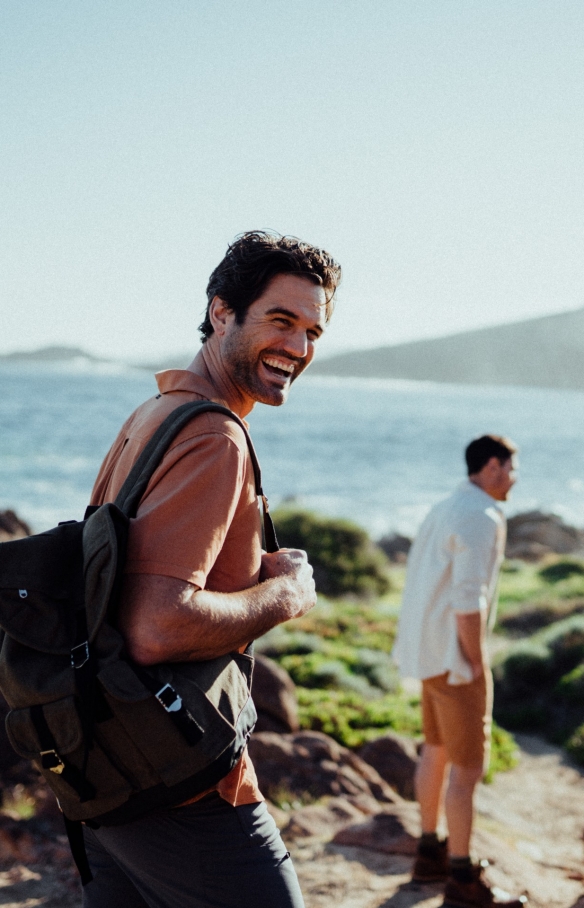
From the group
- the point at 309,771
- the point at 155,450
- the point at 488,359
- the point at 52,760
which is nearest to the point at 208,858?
the point at 52,760

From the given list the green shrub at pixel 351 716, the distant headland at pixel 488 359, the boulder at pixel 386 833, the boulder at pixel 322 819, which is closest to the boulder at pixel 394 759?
the green shrub at pixel 351 716

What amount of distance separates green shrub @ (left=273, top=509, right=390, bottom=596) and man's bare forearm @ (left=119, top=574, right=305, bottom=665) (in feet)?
47.8

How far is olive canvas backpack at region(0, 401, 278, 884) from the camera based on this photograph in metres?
1.62

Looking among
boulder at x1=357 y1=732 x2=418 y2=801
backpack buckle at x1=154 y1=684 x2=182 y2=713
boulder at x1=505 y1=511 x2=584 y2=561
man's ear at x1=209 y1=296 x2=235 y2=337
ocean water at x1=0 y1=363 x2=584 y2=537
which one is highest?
man's ear at x1=209 y1=296 x2=235 y2=337

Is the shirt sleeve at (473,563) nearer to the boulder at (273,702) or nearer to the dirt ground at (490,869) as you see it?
the dirt ground at (490,869)

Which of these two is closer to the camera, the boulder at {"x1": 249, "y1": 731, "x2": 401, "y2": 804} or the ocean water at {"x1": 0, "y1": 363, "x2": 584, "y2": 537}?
the boulder at {"x1": 249, "y1": 731, "x2": 401, "y2": 804}

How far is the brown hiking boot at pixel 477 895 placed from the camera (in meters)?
4.01

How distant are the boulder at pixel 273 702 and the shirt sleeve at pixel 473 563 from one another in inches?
130

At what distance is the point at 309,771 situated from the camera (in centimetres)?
620

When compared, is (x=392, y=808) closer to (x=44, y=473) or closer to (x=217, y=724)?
(x=217, y=724)

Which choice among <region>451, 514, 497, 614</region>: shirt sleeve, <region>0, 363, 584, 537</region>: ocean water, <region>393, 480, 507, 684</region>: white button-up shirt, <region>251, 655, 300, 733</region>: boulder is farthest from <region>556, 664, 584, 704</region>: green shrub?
<region>0, 363, 584, 537</region>: ocean water

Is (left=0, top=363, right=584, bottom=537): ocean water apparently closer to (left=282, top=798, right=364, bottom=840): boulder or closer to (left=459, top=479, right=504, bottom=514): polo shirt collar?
(left=282, top=798, right=364, bottom=840): boulder

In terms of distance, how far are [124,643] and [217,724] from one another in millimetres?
242

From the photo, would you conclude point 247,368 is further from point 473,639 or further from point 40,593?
point 473,639
